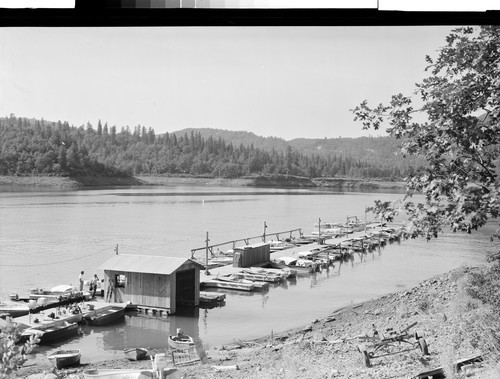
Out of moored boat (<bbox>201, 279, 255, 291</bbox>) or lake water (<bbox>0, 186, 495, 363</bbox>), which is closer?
lake water (<bbox>0, 186, 495, 363</bbox>)

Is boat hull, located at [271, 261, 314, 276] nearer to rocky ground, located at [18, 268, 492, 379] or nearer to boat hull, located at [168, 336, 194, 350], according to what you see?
rocky ground, located at [18, 268, 492, 379]

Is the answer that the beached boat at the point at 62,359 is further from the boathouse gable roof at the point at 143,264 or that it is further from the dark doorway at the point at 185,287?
the dark doorway at the point at 185,287

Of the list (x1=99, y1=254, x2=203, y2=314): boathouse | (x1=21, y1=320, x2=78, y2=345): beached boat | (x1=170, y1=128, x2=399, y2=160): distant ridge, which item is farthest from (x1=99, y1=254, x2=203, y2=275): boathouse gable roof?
(x1=170, y1=128, x2=399, y2=160): distant ridge

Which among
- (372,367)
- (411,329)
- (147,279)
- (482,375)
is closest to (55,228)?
(147,279)

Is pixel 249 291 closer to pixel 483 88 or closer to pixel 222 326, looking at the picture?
pixel 222 326

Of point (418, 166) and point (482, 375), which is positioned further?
point (418, 166)

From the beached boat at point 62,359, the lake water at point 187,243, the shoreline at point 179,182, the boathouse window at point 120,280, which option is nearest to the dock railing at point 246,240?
the lake water at point 187,243
